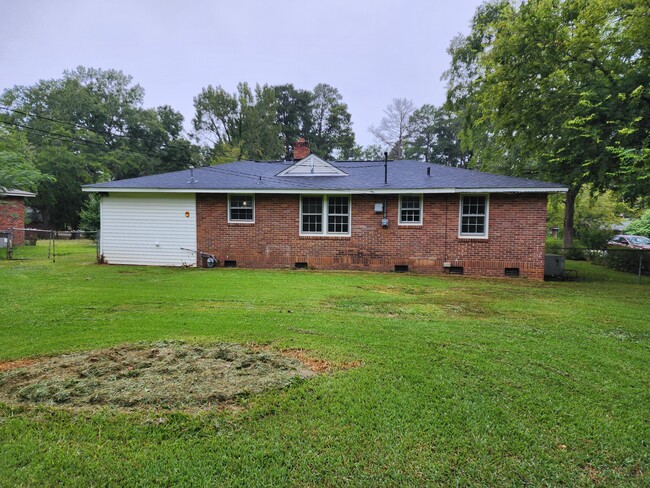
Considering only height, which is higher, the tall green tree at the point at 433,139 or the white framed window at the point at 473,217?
the tall green tree at the point at 433,139

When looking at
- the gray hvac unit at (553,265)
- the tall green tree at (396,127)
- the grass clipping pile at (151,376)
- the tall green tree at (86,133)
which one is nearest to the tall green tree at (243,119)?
the tall green tree at (86,133)

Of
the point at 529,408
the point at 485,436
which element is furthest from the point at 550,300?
the point at 485,436

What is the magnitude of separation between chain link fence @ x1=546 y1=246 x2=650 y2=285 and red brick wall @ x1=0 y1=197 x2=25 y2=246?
28.2 m

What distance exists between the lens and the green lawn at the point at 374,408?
222cm

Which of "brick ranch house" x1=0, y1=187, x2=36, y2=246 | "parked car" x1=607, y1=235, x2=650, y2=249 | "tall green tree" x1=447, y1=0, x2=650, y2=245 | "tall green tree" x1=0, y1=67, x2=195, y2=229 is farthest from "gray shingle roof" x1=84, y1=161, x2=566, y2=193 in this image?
"tall green tree" x1=0, y1=67, x2=195, y2=229

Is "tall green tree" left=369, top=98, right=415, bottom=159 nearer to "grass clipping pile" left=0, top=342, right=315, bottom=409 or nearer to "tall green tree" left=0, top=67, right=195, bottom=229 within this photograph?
"tall green tree" left=0, top=67, right=195, bottom=229

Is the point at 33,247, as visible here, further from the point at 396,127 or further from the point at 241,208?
the point at 396,127

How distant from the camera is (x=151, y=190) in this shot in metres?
12.1

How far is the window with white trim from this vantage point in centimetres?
1128

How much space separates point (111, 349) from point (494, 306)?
6.48 metres

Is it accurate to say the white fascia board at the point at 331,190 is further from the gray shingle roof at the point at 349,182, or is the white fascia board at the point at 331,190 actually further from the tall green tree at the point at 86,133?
the tall green tree at the point at 86,133

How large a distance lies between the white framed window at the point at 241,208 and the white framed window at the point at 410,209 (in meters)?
5.13

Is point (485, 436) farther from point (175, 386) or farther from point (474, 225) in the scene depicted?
point (474, 225)

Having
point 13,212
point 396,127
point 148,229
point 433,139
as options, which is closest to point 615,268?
point 148,229
